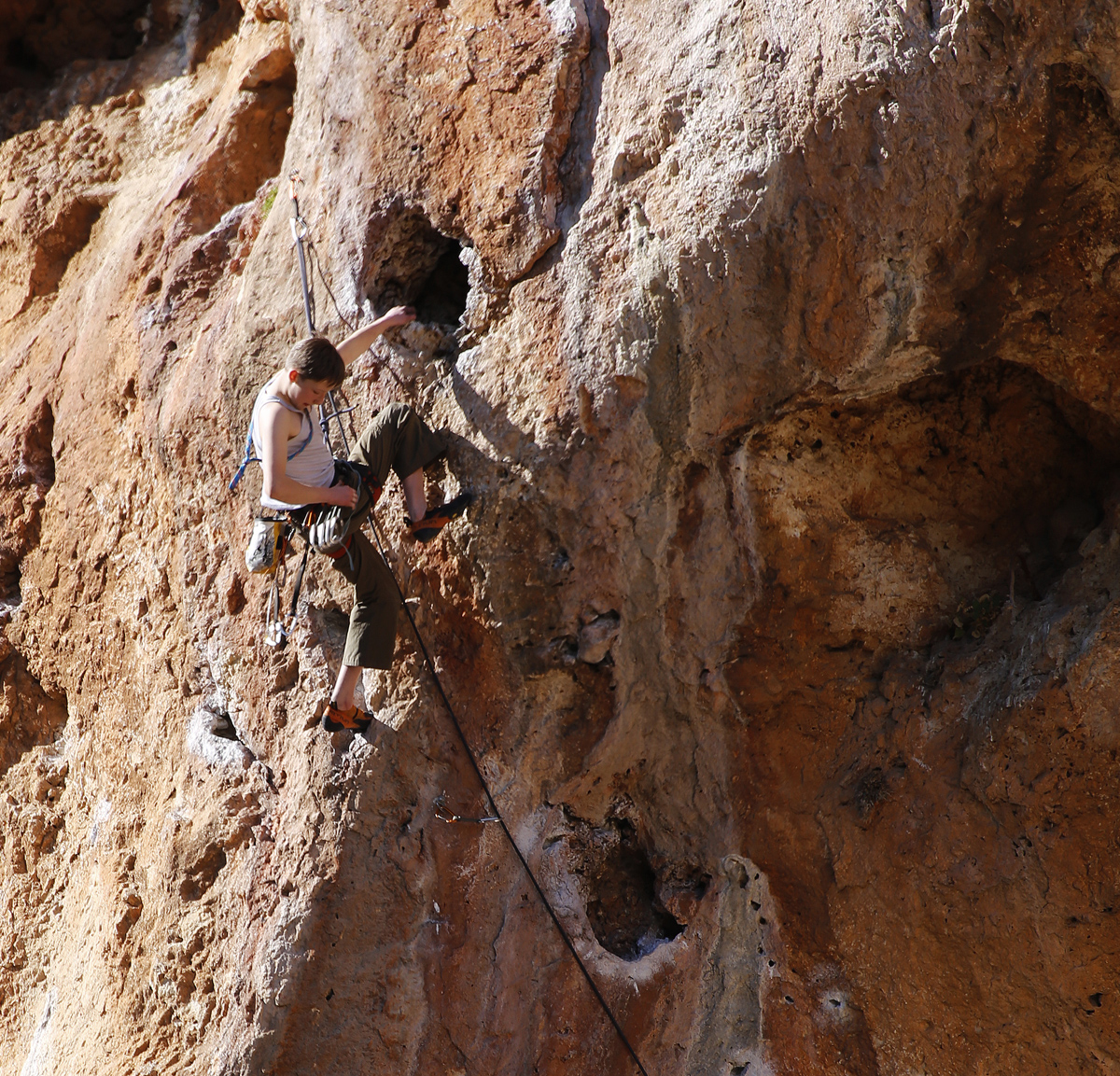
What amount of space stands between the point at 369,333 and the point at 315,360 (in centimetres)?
44

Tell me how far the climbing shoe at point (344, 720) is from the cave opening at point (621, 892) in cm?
119

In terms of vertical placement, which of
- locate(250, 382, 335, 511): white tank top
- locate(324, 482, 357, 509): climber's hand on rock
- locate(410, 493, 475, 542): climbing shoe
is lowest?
locate(410, 493, 475, 542): climbing shoe

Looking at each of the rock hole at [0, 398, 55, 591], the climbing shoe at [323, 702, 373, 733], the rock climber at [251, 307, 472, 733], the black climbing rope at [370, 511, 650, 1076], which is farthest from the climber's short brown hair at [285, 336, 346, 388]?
the rock hole at [0, 398, 55, 591]

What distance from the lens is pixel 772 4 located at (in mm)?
4195

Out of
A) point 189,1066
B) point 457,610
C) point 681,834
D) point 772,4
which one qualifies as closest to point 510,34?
point 772,4

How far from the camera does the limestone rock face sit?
4.23m

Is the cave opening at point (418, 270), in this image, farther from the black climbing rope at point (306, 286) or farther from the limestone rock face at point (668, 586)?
the black climbing rope at point (306, 286)

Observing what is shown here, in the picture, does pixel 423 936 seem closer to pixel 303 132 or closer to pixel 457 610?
pixel 457 610

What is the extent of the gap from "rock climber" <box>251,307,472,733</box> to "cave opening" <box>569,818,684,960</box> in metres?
1.29

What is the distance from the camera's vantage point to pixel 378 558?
4.58m

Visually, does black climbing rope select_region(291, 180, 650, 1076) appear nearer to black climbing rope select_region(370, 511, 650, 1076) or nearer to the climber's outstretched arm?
Answer: black climbing rope select_region(370, 511, 650, 1076)

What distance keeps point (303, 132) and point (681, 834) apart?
13.2 ft

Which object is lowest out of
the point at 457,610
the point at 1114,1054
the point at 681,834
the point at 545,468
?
the point at 1114,1054

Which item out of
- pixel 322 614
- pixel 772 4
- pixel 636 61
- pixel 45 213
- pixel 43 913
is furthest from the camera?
pixel 45 213
